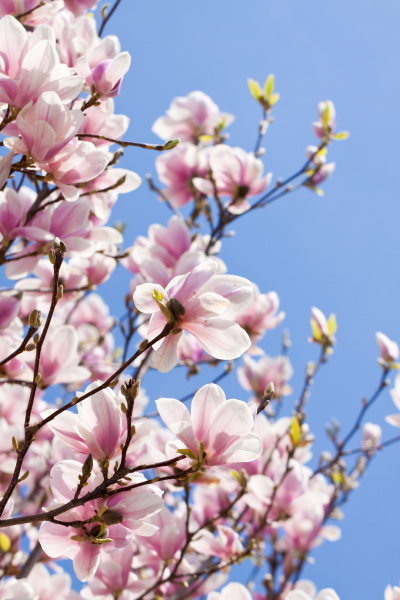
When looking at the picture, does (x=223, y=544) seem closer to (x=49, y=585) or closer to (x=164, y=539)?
(x=164, y=539)

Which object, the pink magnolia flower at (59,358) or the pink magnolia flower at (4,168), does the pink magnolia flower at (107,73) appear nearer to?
the pink magnolia flower at (4,168)

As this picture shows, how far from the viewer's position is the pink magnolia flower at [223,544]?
205cm

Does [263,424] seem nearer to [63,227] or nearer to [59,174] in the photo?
[63,227]

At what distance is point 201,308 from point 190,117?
2.57m

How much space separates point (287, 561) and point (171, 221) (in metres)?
2.14

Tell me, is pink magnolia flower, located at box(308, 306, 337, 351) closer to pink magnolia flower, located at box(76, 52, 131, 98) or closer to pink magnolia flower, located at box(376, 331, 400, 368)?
pink magnolia flower, located at box(376, 331, 400, 368)

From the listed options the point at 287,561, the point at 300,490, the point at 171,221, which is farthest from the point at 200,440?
the point at 287,561

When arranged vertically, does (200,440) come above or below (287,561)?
above

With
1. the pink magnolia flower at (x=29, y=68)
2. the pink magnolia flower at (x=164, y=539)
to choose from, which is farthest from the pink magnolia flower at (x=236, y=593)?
the pink magnolia flower at (x=29, y=68)

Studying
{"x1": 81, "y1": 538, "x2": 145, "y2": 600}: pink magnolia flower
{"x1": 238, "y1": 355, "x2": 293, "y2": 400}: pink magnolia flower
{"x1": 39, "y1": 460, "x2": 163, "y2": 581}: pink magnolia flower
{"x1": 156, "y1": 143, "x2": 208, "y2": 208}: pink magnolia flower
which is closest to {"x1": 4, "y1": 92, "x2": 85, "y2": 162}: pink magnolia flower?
{"x1": 39, "y1": 460, "x2": 163, "y2": 581}: pink magnolia flower

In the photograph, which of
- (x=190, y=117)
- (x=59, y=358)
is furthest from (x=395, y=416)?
(x=190, y=117)

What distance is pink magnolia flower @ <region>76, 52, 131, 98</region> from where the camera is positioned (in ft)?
5.22

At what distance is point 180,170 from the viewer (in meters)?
3.15

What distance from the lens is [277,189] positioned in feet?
9.21
